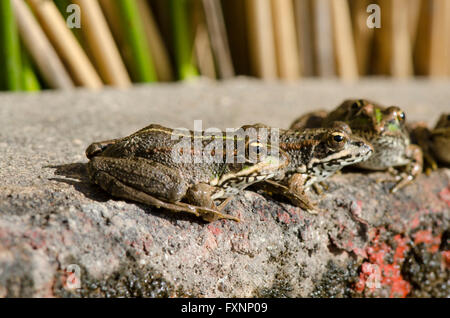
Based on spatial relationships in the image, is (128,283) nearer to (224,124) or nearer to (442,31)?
(224,124)

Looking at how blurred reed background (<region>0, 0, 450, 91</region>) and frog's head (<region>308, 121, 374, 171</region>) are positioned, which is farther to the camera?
blurred reed background (<region>0, 0, 450, 91</region>)

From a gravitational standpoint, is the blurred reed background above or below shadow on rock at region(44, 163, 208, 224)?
above

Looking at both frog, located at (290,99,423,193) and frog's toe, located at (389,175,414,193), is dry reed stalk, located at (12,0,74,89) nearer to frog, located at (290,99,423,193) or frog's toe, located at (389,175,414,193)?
frog, located at (290,99,423,193)

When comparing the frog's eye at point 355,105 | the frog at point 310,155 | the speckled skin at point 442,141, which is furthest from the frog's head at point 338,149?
the speckled skin at point 442,141

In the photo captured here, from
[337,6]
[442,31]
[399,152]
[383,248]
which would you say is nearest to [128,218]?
[383,248]

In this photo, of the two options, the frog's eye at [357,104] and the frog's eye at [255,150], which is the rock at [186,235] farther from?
the frog's eye at [357,104]

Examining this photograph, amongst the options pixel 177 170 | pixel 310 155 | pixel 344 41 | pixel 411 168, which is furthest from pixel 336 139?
pixel 344 41

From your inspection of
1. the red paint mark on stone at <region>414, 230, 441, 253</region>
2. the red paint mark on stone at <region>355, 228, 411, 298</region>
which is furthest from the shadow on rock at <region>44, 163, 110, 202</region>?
the red paint mark on stone at <region>414, 230, 441, 253</region>

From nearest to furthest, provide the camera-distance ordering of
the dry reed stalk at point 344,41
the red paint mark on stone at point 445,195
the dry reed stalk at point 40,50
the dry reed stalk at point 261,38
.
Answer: the red paint mark on stone at point 445,195 < the dry reed stalk at point 40,50 < the dry reed stalk at point 261,38 < the dry reed stalk at point 344,41
